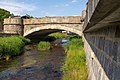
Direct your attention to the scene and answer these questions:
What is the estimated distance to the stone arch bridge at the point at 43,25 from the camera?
30.9 metres

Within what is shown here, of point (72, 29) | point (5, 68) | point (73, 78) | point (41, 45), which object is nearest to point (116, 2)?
point (73, 78)

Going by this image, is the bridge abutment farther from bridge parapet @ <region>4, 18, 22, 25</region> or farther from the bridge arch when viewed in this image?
the bridge arch

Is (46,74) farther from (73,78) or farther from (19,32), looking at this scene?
→ (19,32)

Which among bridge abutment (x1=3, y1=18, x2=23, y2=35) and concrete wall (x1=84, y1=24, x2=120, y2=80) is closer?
concrete wall (x1=84, y1=24, x2=120, y2=80)

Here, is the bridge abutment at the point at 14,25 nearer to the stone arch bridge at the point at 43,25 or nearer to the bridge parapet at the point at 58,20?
the stone arch bridge at the point at 43,25

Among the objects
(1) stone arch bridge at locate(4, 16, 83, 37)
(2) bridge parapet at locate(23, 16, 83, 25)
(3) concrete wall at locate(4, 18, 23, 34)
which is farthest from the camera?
(3) concrete wall at locate(4, 18, 23, 34)

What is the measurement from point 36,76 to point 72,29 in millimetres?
19312

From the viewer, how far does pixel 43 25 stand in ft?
112

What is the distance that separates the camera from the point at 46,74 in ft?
43.5

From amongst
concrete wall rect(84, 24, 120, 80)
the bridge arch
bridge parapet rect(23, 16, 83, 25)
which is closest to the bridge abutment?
the bridge arch

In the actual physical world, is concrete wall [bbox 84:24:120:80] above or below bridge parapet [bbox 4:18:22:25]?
below

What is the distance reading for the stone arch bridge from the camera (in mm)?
30856

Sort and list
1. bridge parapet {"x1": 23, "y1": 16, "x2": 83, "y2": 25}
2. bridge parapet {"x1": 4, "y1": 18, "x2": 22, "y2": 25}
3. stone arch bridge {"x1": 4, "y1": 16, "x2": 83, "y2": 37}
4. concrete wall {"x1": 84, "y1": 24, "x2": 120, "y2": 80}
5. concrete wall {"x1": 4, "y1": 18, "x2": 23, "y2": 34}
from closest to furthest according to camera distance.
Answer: concrete wall {"x1": 84, "y1": 24, "x2": 120, "y2": 80}, bridge parapet {"x1": 23, "y1": 16, "x2": 83, "y2": 25}, stone arch bridge {"x1": 4, "y1": 16, "x2": 83, "y2": 37}, bridge parapet {"x1": 4, "y1": 18, "x2": 22, "y2": 25}, concrete wall {"x1": 4, "y1": 18, "x2": 23, "y2": 34}

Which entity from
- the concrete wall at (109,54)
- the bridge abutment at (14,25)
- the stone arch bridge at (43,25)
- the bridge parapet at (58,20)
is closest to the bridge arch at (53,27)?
the stone arch bridge at (43,25)
